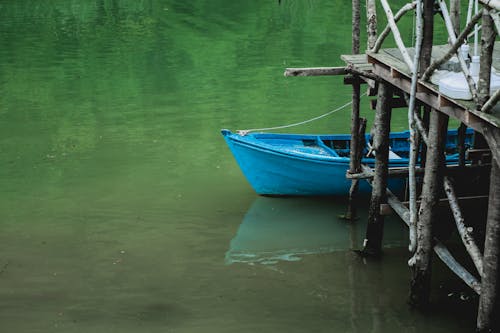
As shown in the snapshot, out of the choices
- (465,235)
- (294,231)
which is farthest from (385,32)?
(294,231)

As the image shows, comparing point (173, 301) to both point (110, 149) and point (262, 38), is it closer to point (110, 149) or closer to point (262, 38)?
point (110, 149)

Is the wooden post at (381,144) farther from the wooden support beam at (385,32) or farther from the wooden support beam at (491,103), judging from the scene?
the wooden support beam at (491,103)

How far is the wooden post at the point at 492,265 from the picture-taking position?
7.37 metres

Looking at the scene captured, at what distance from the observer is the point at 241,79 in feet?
71.9

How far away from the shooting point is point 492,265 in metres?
7.52

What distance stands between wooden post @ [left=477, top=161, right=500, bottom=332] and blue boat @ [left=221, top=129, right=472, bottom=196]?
13.5 feet

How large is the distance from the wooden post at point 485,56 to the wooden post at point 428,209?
0.85m

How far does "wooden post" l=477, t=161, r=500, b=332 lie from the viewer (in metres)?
7.37

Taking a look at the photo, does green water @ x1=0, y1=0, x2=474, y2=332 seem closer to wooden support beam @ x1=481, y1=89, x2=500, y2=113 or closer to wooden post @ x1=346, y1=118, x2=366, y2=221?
wooden post @ x1=346, y1=118, x2=366, y2=221

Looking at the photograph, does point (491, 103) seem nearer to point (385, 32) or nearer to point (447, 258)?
point (447, 258)

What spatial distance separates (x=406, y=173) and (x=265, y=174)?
2.58 meters

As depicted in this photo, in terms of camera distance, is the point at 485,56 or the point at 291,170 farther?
the point at 291,170

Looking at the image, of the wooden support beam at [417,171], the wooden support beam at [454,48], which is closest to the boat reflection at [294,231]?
the wooden support beam at [417,171]

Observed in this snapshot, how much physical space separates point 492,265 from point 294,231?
4378 millimetres
